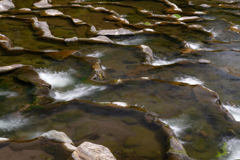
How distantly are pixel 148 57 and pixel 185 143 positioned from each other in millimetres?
4043

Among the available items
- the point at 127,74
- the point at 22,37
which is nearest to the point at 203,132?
the point at 127,74

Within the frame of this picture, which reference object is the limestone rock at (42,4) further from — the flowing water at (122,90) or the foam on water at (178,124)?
the foam on water at (178,124)

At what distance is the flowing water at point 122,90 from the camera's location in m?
3.84

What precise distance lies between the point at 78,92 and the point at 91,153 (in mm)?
2813

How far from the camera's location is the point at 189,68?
6.98 metres

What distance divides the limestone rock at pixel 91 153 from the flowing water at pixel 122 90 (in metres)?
0.33

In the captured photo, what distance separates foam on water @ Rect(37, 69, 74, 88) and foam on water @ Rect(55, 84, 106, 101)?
0.39 metres

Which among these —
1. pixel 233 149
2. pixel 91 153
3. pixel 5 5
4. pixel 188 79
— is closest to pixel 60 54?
pixel 188 79

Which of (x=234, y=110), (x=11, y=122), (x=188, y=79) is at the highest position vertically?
(x=11, y=122)

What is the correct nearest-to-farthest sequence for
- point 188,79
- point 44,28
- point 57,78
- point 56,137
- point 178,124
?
point 56,137, point 178,124, point 57,78, point 188,79, point 44,28

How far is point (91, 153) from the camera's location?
2879 millimetres

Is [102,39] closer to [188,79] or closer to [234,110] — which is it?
[188,79]

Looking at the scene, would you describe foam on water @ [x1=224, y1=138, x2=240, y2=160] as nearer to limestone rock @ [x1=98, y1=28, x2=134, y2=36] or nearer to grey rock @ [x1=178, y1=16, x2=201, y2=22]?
limestone rock @ [x1=98, y1=28, x2=134, y2=36]

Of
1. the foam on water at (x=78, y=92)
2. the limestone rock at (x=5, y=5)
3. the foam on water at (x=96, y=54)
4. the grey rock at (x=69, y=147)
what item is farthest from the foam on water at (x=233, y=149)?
the limestone rock at (x=5, y=5)
